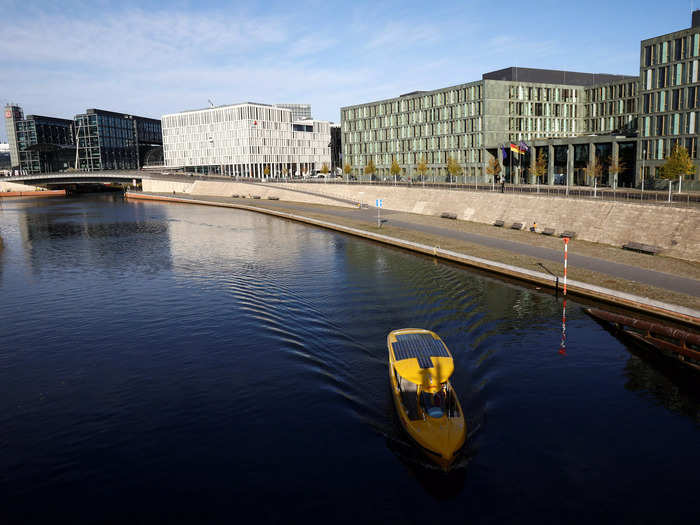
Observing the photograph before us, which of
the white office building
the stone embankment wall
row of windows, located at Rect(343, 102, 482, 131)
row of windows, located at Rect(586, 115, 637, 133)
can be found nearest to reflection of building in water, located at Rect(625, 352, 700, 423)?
the stone embankment wall

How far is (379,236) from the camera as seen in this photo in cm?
5406

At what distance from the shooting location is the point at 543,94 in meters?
113

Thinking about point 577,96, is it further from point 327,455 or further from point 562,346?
point 327,455

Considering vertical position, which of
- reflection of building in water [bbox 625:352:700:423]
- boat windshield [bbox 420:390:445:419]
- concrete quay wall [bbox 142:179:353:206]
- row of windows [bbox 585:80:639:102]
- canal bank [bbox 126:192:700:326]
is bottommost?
reflection of building in water [bbox 625:352:700:423]

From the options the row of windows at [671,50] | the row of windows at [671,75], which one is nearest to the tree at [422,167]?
the row of windows at [671,75]

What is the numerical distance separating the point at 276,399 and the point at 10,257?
1768 inches

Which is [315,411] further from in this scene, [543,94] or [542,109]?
[543,94]

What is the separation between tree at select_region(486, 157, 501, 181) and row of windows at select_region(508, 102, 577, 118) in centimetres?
1347

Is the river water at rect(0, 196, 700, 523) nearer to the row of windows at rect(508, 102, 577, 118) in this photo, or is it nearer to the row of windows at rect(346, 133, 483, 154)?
the row of windows at rect(346, 133, 483, 154)

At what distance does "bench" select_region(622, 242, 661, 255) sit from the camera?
39062 mm

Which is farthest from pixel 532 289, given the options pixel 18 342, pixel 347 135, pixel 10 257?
pixel 347 135

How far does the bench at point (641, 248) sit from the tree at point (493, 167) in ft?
159

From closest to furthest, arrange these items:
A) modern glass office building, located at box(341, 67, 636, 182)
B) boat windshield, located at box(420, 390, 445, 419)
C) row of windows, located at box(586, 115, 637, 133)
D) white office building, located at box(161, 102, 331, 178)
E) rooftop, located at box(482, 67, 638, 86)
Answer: boat windshield, located at box(420, 390, 445, 419) → row of windows, located at box(586, 115, 637, 133) → modern glass office building, located at box(341, 67, 636, 182) → rooftop, located at box(482, 67, 638, 86) → white office building, located at box(161, 102, 331, 178)

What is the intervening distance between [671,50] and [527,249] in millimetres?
47090
